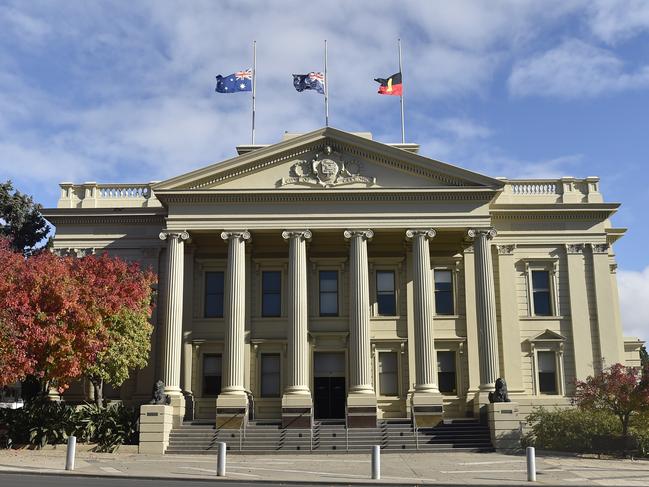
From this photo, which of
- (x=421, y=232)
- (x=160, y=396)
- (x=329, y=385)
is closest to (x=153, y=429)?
(x=160, y=396)

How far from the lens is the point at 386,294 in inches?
1492

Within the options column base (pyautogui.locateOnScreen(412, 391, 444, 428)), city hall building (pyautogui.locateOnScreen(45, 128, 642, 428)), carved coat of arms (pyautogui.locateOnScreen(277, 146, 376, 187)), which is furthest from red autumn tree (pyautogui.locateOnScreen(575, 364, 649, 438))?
carved coat of arms (pyautogui.locateOnScreen(277, 146, 376, 187))

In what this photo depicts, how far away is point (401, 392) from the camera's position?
3669 cm

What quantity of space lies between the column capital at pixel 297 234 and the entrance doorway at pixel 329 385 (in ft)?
19.8

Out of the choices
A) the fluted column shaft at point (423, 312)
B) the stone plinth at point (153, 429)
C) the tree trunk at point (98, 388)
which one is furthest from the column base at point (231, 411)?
the fluted column shaft at point (423, 312)

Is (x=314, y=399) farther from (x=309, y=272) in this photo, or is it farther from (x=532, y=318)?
(x=532, y=318)

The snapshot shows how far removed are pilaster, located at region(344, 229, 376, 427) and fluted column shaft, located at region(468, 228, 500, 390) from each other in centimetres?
483

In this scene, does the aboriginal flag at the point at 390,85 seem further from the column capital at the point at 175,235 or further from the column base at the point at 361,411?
the column base at the point at 361,411

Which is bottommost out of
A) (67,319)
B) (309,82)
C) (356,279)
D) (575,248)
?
(67,319)

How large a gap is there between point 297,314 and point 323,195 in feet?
18.1

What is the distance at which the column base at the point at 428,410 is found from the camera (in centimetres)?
3269

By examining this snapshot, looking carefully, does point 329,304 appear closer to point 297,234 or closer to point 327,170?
point 297,234

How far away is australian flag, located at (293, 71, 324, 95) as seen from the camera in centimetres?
3788

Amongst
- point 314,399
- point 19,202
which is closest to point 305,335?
point 314,399
